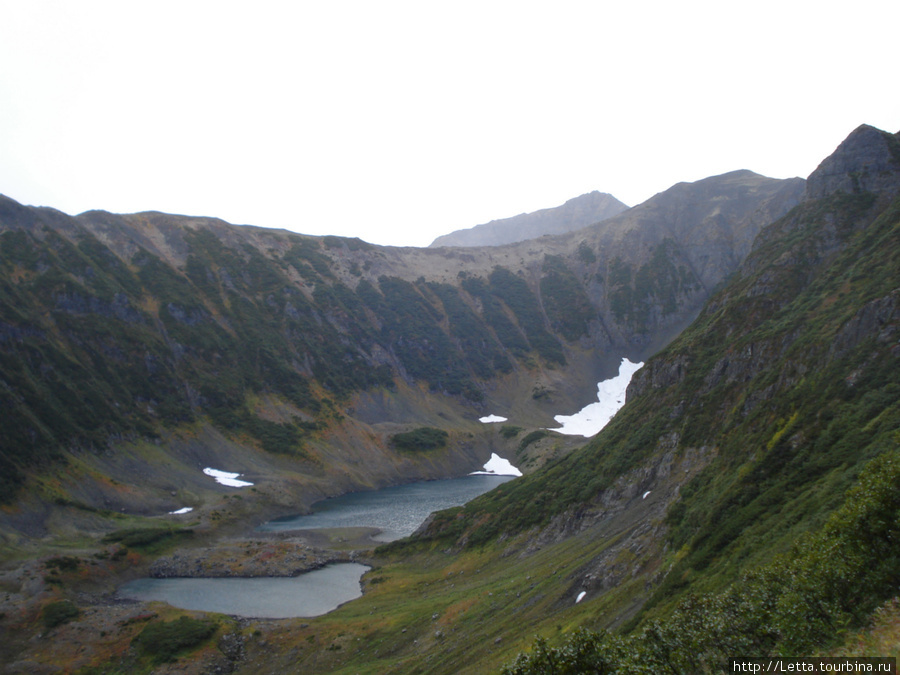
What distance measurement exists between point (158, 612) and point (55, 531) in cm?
3483

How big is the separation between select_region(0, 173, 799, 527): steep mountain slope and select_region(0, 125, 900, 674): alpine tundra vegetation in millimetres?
703

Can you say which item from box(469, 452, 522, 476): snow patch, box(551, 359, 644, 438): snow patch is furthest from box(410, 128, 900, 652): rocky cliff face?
box(551, 359, 644, 438): snow patch

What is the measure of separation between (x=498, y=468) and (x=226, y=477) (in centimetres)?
6615

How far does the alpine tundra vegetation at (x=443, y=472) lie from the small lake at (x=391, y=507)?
13.3ft

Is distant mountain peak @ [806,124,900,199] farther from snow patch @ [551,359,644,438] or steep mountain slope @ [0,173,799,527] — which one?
steep mountain slope @ [0,173,799,527]

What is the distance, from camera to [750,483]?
31.6m

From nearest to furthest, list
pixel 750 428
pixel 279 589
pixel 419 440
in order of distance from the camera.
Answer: pixel 750 428 → pixel 279 589 → pixel 419 440

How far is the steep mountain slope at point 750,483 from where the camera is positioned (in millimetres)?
16781

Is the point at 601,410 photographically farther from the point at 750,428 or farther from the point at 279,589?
the point at 750,428

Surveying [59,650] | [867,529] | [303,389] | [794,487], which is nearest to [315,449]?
[303,389]

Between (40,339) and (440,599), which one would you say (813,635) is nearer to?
(440,599)

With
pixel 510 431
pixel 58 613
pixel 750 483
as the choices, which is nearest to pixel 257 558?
pixel 58 613

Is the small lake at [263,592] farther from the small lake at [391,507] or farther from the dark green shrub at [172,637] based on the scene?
the small lake at [391,507]

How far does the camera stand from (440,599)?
50125mm
